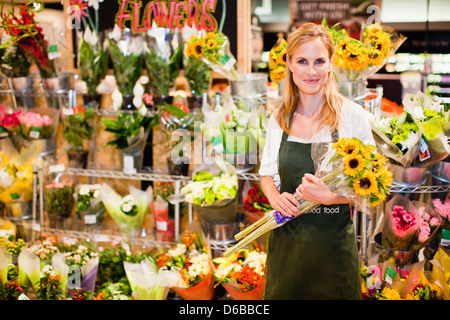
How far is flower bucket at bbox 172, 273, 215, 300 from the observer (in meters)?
2.70

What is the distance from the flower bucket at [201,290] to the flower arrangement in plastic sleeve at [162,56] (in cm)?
117

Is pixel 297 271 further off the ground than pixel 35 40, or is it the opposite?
pixel 35 40

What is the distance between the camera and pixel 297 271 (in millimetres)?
1940

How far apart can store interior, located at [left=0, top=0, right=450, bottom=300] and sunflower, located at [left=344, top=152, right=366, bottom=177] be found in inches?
28.4

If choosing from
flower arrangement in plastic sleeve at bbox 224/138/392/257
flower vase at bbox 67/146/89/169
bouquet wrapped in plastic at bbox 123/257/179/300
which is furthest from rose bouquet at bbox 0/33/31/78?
flower arrangement in plastic sleeve at bbox 224/138/392/257

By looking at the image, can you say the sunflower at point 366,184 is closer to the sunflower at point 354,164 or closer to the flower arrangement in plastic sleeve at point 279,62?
the sunflower at point 354,164

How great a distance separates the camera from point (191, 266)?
2703 mm

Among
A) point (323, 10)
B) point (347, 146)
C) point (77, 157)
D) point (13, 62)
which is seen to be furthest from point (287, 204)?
point (323, 10)

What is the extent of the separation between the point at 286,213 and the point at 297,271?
0.82 feet

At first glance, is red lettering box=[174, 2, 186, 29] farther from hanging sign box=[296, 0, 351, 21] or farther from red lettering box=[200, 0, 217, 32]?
hanging sign box=[296, 0, 351, 21]

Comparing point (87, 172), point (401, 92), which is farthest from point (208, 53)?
point (401, 92)

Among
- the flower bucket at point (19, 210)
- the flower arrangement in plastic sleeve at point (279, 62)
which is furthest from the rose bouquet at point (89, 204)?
the flower arrangement in plastic sleeve at point (279, 62)
